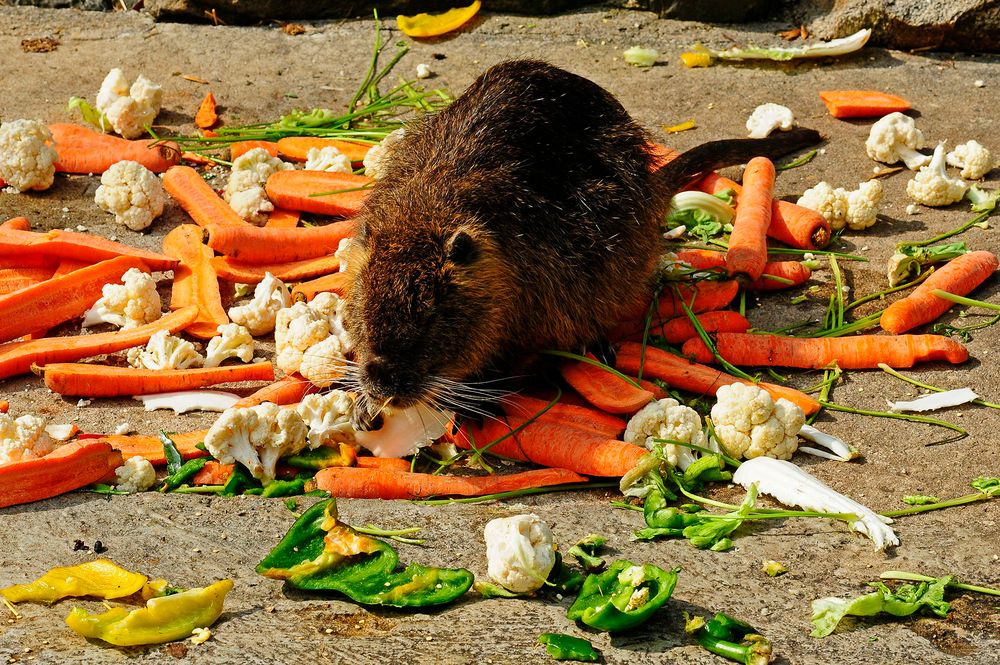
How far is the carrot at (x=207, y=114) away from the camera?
263 inches

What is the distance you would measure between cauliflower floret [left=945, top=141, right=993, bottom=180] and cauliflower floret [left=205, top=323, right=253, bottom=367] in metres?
3.98

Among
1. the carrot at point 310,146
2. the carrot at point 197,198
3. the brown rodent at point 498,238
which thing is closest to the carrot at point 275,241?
the carrot at point 197,198

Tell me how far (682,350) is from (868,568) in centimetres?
169

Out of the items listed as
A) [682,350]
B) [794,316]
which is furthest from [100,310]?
[794,316]

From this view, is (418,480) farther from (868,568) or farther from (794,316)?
(794,316)

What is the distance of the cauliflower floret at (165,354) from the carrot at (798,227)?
9.67 feet

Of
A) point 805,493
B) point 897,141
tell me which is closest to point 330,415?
point 805,493

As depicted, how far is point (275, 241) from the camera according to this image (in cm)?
548

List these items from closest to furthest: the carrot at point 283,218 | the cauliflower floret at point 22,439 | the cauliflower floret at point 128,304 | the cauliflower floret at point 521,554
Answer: the cauliflower floret at point 521,554 < the cauliflower floret at point 22,439 < the cauliflower floret at point 128,304 < the carrot at point 283,218

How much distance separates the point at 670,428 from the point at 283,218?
8.40ft

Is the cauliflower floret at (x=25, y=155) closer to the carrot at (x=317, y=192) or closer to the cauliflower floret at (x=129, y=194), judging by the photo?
the cauliflower floret at (x=129, y=194)

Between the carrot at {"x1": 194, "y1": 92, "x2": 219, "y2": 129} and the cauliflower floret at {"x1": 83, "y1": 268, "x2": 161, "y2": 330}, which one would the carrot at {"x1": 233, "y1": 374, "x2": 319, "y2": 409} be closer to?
the cauliflower floret at {"x1": 83, "y1": 268, "x2": 161, "y2": 330}

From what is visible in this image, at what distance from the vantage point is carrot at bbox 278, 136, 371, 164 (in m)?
6.36

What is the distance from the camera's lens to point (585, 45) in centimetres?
751
